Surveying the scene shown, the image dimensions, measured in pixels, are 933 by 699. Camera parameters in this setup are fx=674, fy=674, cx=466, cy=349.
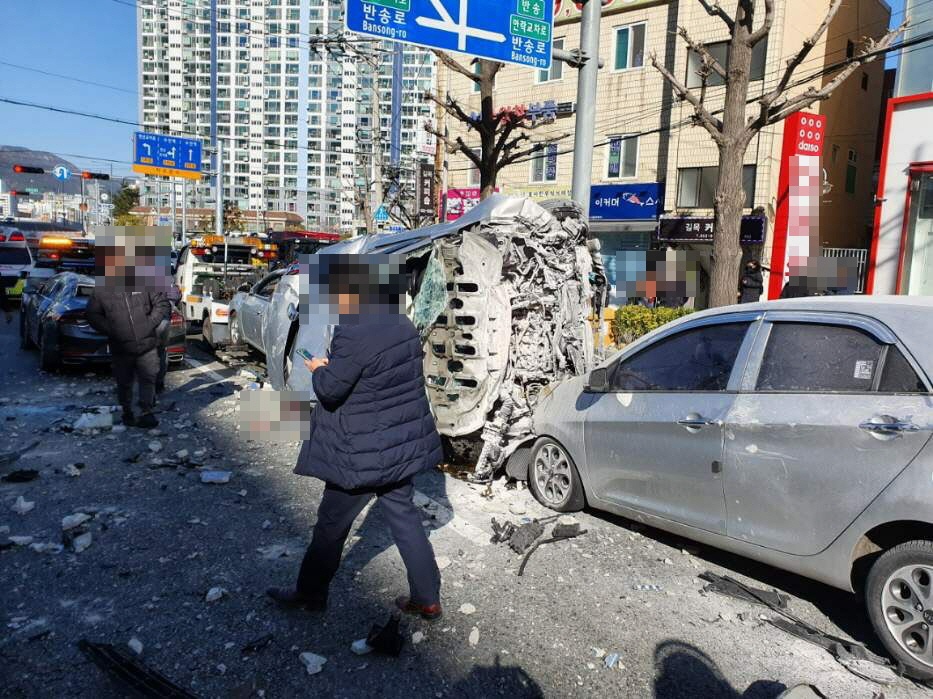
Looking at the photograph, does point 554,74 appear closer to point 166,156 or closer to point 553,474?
point 166,156

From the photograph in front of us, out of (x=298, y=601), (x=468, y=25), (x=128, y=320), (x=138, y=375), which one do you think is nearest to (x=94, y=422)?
(x=138, y=375)

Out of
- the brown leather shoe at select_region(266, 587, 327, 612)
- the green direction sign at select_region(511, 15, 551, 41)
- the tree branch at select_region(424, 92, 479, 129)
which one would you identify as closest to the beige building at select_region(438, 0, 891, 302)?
the tree branch at select_region(424, 92, 479, 129)

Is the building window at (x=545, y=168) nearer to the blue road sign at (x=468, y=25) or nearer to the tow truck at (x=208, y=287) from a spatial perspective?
the tow truck at (x=208, y=287)

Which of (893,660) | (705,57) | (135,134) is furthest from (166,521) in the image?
(135,134)

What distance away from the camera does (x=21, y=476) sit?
536 centimetres

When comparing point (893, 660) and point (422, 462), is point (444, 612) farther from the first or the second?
point (893, 660)

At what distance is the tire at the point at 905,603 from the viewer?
9.98ft

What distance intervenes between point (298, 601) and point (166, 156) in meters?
33.9

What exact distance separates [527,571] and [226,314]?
362 inches

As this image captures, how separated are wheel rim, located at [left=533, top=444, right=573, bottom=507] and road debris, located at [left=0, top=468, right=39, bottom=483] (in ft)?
13.2

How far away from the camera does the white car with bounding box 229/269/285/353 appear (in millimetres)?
9719

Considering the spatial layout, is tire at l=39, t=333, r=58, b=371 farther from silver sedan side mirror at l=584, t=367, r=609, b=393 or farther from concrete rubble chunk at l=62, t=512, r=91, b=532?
silver sedan side mirror at l=584, t=367, r=609, b=393

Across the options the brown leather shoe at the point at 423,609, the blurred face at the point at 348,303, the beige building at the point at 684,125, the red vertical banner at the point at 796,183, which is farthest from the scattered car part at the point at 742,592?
the beige building at the point at 684,125

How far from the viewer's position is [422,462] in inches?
131
